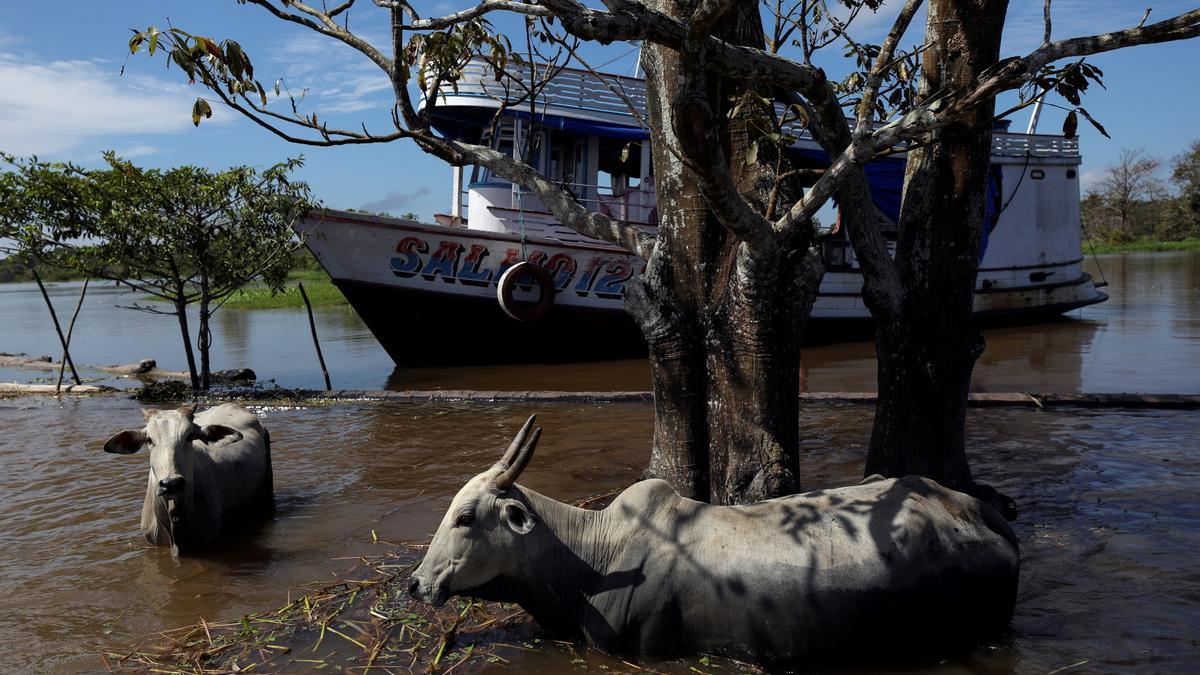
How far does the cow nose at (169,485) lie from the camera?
5109 mm

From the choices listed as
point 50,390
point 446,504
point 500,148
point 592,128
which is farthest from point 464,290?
point 446,504

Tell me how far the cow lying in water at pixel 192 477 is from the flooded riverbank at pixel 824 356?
20.9 feet

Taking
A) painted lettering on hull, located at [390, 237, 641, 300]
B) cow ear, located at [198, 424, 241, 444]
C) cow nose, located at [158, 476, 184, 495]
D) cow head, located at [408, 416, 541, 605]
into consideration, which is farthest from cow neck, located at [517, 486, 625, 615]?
painted lettering on hull, located at [390, 237, 641, 300]

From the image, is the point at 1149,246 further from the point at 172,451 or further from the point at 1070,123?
the point at 172,451

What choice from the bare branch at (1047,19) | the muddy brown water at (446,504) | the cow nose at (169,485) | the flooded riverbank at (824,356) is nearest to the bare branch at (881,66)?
the bare branch at (1047,19)

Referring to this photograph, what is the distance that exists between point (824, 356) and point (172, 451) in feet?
39.1

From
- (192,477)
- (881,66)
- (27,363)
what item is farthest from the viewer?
(27,363)

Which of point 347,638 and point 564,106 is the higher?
point 564,106

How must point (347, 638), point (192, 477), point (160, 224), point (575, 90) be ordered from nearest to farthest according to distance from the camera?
point (347, 638) < point (192, 477) < point (160, 224) < point (575, 90)

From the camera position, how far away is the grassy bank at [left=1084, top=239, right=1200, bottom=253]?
54375 mm

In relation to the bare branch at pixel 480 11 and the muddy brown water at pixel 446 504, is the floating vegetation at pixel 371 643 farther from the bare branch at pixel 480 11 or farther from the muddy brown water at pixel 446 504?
the bare branch at pixel 480 11

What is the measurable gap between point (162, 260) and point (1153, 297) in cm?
2416

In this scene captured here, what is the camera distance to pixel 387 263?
45.0 feet

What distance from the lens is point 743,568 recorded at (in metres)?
3.86
